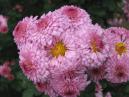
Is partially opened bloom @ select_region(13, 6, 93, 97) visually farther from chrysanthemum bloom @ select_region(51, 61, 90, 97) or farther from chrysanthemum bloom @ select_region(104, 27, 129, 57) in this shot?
chrysanthemum bloom @ select_region(104, 27, 129, 57)

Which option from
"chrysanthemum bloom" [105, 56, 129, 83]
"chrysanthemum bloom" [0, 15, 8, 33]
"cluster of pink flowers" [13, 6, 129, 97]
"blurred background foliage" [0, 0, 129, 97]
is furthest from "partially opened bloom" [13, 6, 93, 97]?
"chrysanthemum bloom" [0, 15, 8, 33]

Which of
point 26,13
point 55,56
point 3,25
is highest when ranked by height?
point 26,13

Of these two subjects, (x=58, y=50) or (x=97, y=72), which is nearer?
(x=58, y=50)

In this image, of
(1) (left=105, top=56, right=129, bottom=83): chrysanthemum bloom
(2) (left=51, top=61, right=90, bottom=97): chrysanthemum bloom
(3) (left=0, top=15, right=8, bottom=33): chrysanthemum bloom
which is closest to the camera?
(2) (left=51, top=61, right=90, bottom=97): chrysanthemum bloom

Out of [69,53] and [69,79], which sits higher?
[69,53]

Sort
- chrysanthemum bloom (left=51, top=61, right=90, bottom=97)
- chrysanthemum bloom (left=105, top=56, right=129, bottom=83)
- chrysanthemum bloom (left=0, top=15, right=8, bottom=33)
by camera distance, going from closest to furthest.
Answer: chrysanthemum bloom (left=51, top=61, right=90, bottom=97)
chrysanthemum bloom (left=105, top=56, right=129, bottom=83)
chrysanthemum bloom (left=0, top=15, right=8, bottom=33)

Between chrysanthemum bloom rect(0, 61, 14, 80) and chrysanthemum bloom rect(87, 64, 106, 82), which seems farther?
chrysanthemum bloom rect(0, 61, 14, 80)

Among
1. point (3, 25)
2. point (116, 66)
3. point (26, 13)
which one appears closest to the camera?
point (116, 66)

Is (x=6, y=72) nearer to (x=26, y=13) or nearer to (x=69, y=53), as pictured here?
(x=26, y=13)

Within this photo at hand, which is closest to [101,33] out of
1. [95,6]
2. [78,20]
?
[78,20]

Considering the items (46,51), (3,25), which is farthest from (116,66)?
(3,25)
